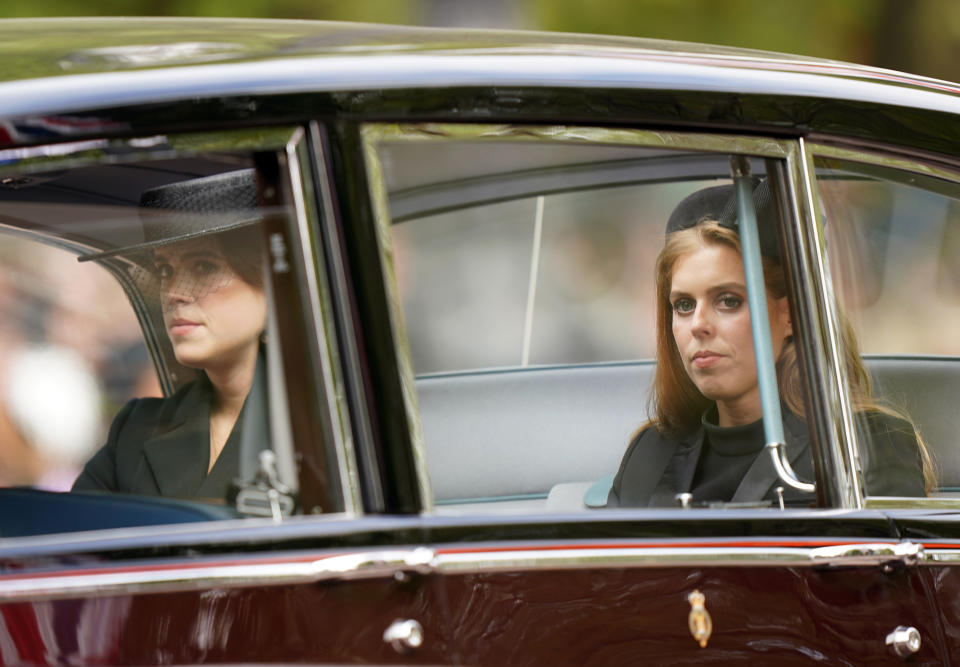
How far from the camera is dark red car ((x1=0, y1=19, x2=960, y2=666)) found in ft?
5.52

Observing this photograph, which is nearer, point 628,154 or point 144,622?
point 144,622

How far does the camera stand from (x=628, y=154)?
2.01 metres

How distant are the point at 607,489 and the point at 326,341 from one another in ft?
2.30

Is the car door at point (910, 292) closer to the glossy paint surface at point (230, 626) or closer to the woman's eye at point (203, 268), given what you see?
the glossy paint surface at point (230, 626)

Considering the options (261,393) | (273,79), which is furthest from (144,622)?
(273,79)

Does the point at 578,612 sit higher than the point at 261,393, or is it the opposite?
the point at 261,393

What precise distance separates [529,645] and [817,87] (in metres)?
1.04

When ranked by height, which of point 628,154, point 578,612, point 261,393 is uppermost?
point 628,154

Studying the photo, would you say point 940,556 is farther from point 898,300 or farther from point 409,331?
point 409,331

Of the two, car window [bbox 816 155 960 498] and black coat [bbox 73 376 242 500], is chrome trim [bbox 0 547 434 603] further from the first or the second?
car window [bbox 816 155 960 498]

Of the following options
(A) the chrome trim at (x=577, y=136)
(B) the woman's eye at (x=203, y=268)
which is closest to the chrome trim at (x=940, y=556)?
(A) the chrome trim at (x=577, y=136)

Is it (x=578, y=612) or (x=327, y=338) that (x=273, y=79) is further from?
(x=578, y=612)

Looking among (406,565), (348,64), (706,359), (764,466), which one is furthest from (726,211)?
(406,565)

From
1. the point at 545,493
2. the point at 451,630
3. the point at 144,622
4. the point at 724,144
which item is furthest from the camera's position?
the point at 545,493
